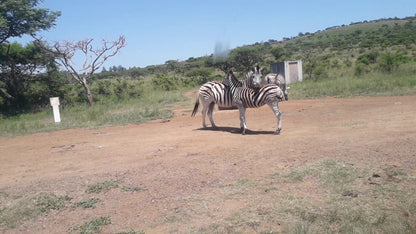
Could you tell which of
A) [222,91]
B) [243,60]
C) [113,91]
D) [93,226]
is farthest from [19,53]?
[93,226]

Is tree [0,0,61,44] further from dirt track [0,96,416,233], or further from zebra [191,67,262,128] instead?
zebra [191,67,262,128]

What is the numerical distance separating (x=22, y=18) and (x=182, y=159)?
17539 mm

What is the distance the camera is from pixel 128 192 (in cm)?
573

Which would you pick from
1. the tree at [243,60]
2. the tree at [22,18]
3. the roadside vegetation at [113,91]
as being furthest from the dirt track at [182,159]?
the tree at [243,60]

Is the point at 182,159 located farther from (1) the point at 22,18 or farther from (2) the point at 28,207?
(1) the point at 22,18

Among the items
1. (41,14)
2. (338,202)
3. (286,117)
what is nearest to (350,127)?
(286,117)

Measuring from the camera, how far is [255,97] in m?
9.52

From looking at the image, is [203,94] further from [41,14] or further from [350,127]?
[41,14]

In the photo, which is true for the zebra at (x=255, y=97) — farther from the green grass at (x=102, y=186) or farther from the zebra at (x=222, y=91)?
the green grass at (x=102, y=186)

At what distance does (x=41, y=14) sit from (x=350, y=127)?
1904 cm

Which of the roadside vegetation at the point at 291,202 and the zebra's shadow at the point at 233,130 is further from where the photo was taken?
the zebra's shadow at the point at 233,130

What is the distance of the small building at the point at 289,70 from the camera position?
24141 millimetres

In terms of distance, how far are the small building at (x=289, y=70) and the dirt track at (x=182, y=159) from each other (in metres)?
12.6

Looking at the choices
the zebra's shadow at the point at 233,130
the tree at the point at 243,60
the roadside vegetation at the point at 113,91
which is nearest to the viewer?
the zebra's shadow at the point at 233,130
